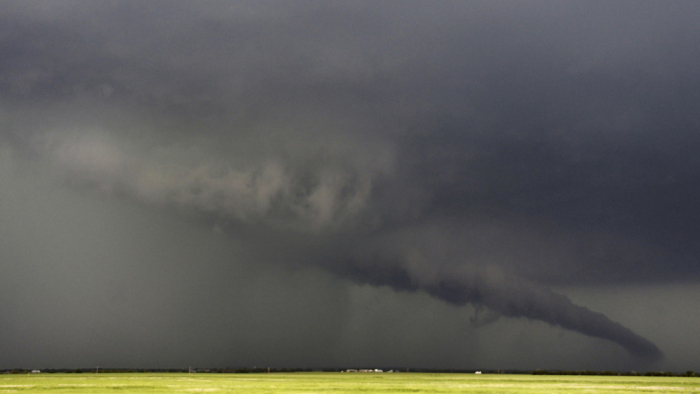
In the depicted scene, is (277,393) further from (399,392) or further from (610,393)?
(610,393)

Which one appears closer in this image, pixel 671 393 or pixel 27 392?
pixel 27 392

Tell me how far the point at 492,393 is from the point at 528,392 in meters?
5.34

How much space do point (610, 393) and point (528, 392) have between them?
15034 millimetres

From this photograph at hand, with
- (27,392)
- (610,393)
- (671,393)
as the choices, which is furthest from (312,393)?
(671,393)

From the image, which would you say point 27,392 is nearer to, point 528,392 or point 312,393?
point 312,393

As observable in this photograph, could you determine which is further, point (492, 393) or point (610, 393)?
point (610, 393)

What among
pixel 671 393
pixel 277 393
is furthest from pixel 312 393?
pixel 671 393

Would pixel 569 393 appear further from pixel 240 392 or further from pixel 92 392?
pixel 92 392

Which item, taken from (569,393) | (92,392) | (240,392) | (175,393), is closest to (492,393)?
(569,393)

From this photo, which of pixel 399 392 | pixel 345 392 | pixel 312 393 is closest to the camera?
pixel 312 393

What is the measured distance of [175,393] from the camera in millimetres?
71750

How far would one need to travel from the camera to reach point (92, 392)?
248ft

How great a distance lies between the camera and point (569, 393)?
268ft

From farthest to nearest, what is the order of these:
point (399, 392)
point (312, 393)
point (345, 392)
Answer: point (399, 392)
point (345, 392)
point (312, 393)
